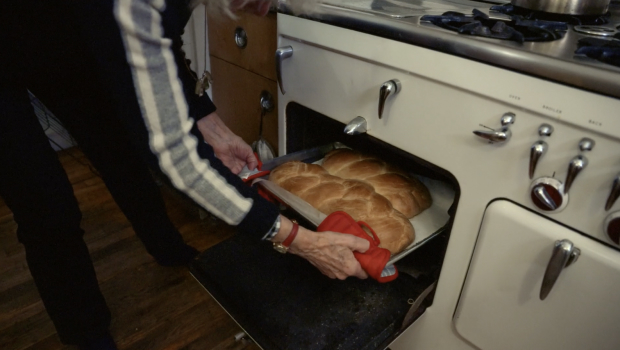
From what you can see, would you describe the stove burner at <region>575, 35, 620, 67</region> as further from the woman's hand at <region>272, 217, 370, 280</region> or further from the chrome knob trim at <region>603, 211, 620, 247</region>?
the woman's hand at <region>272, 217, 370, 280</region>

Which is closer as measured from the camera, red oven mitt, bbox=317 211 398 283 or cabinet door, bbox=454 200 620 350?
cabinet door, bbox=454 200 620 350

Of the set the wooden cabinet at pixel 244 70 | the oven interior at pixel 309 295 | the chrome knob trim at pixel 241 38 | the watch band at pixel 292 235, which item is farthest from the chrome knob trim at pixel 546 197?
the chrome knob trim at pixel 241 38

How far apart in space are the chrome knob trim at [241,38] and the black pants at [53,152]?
0.37 metres

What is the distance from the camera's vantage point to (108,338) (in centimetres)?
108

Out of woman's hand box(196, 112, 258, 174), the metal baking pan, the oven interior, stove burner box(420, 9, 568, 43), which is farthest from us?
woman's hand box(196, 112, 258, 174)

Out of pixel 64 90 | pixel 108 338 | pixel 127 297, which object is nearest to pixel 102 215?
pixel 127 297

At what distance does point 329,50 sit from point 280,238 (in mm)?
387

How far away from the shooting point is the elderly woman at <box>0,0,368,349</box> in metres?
0.52

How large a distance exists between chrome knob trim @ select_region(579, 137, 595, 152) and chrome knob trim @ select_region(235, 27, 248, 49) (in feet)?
2.69

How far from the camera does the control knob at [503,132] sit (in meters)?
0.58

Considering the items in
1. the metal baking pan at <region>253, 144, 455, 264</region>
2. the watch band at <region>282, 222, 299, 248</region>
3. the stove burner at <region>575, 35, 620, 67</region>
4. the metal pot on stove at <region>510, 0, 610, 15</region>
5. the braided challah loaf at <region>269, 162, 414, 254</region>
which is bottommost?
the metal baking pan at <region>253, 144, 455, 264</region>

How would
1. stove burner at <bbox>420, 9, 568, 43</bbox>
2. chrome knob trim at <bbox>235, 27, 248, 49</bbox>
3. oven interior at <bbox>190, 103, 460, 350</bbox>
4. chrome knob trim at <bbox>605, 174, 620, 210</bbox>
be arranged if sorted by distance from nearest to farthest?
chrome knob trim at <bbox>605, 174, 620, 210</bbox> → stove burner at <bbox>420, 9, 568, 43</bbox> → oven interior at <bbox>190, 103, 460, 350</bbox> → chrome knob trim at <bbox>235, 27, 248, 49</bbox>

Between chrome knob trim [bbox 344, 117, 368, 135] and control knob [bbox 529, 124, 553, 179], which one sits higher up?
control knob [bbox 529, 124, 553, 179]

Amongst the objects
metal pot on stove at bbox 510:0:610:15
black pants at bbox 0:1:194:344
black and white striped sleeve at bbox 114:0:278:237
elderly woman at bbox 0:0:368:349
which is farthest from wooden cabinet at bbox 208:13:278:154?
metal pot on stove at bbox 510:0:610:15
